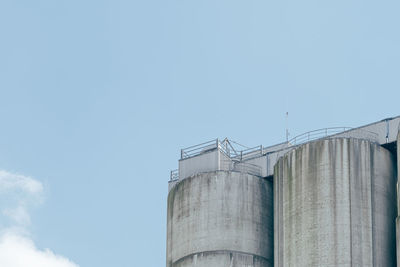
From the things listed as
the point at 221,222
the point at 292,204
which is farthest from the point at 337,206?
the point at 221,222

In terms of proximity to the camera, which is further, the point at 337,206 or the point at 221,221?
the point at 221,221

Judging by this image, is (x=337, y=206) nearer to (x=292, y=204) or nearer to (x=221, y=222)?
(x=292, y=204)

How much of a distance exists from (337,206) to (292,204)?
8.67 feet

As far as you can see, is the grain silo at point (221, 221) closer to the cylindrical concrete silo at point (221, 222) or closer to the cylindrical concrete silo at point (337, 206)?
the cylindrical concrete silo at point (221, 222)

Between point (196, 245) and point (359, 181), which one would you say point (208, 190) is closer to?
point (196, 245)

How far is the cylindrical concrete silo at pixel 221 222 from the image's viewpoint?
62.4m

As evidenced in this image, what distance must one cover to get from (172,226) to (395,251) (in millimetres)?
13176

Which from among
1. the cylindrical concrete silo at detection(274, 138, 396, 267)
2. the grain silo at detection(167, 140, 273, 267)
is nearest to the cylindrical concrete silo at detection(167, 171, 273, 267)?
the grain silo at detection(167, 140, 273, 267)

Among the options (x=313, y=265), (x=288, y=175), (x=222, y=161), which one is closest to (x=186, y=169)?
(x=222, y=161)

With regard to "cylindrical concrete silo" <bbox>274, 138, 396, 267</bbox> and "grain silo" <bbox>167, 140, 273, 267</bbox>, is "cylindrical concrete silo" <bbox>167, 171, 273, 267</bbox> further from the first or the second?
"cylindrical concrete silo" <bbox>274, 138, 396, 267</bbox>

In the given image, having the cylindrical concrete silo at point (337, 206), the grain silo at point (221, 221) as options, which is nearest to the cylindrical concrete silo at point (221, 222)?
the grain silo at point (221, 221)

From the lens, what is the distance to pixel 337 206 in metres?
58.5

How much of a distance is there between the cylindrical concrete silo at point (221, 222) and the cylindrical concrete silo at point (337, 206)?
1.98 meters

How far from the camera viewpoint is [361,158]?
59.8 metres
